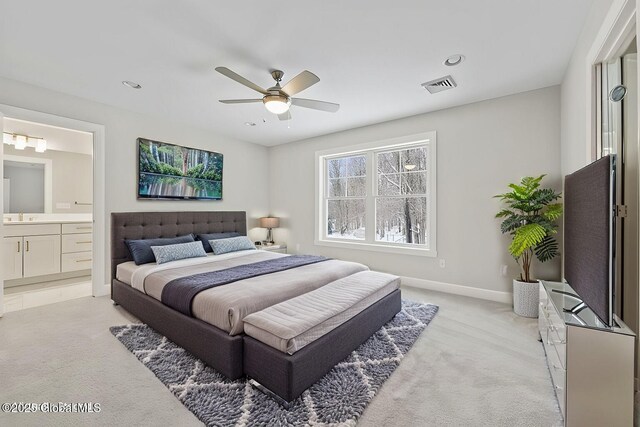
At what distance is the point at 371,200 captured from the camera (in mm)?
4734

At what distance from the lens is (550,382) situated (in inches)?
74.8

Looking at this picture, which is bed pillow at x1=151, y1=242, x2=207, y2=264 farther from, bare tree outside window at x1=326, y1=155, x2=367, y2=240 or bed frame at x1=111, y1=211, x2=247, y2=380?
bare tree outside window at x1=326, y1=155, x2=367, y2=240

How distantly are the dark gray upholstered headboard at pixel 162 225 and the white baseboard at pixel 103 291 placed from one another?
1.19ft

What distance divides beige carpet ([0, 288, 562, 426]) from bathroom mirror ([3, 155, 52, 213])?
2753 mm

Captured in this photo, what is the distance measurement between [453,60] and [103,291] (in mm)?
5029

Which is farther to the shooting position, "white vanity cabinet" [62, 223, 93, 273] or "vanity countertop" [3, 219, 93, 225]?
"white vanity cabinet" [62, 223, 93, 273]

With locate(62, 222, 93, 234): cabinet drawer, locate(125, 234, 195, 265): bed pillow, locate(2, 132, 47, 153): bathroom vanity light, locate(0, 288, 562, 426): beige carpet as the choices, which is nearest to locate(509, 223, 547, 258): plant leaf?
locate(0, 288, 562, 426): beige carpet

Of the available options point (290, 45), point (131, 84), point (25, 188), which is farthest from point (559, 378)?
point (25, 188)

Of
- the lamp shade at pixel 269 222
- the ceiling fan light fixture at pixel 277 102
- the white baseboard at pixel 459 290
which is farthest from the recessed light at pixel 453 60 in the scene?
the lamp shade at pixel 269 222

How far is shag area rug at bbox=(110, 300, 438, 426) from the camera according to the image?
1577mm

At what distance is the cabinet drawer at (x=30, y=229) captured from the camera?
400 centimetres

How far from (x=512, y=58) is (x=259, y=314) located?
3.22 meters

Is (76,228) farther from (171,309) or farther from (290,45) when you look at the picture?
(290,45)

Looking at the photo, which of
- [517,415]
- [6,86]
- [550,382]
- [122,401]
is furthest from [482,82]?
[6,86]
